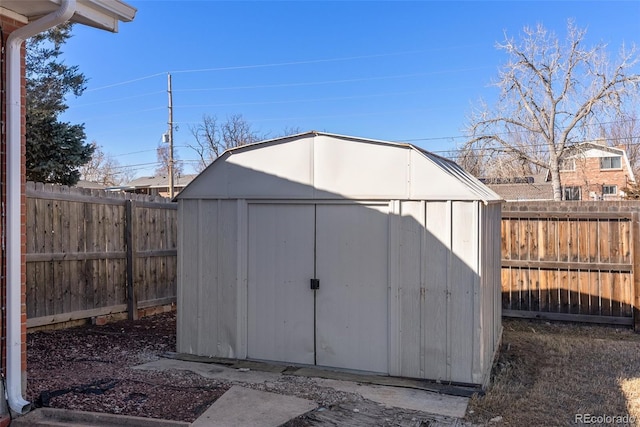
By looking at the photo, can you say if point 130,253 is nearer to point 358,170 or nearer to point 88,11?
point 358,170

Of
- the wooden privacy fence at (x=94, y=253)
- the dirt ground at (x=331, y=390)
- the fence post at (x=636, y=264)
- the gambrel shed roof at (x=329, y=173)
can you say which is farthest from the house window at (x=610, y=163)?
the wooden privacy fence at (x=94, y=253)

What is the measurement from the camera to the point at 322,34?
1900 centimetres

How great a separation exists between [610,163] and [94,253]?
31562 millimetres

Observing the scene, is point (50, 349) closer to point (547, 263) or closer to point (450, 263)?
point (450, 263)

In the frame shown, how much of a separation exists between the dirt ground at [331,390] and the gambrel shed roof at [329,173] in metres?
1.97

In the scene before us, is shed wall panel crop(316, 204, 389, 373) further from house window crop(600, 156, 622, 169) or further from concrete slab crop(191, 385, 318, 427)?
house window crop(600, 156, 622, 169)

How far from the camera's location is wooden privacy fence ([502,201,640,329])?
25.2 ft

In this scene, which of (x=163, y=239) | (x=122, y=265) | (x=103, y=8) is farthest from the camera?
(x=163, y=239)

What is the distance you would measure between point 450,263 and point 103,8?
3914 mm

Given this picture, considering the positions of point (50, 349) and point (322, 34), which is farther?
point (322, 34)

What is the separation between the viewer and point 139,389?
440 centimetres

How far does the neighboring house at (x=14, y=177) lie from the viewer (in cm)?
365

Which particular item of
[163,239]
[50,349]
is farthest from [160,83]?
[50,349]
